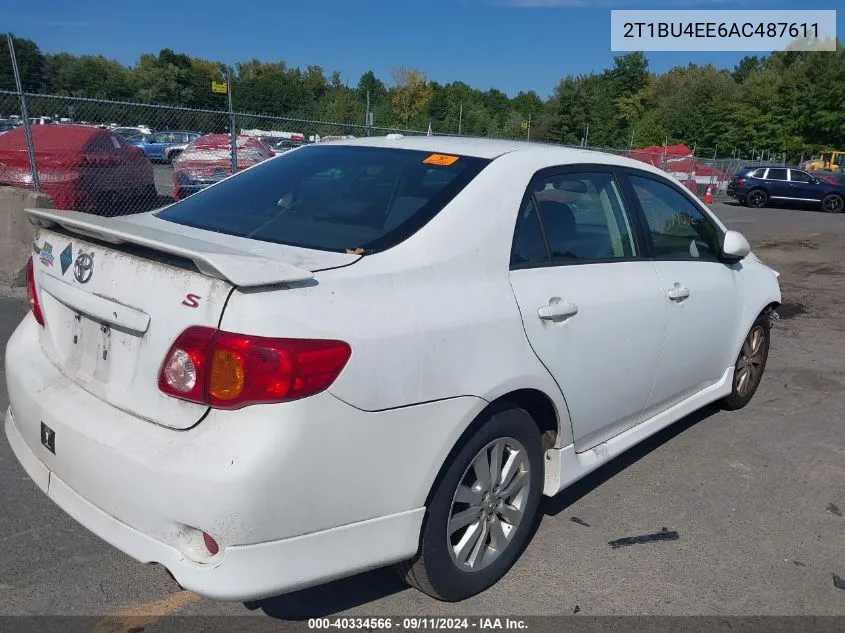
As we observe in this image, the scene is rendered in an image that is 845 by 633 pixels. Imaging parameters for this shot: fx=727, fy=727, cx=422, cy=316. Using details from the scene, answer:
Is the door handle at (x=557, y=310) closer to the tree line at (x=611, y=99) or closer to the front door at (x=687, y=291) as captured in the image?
the front door at (x=687, y=291)

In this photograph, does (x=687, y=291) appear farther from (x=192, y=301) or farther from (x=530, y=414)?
(x=192, y=301)

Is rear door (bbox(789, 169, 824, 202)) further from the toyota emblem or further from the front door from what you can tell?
the toyota emblem

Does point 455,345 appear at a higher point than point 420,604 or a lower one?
higher

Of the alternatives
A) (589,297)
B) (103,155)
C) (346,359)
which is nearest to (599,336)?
(589,297)

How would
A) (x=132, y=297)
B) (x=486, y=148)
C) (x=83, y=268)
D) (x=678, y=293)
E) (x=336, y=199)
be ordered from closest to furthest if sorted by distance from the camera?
(x=132, y=297), (x=83, y=268), (x=336, y=199), (x=486, y=148), (x=678, y=293)

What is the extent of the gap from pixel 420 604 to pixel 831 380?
4.47 meters

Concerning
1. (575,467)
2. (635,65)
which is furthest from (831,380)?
(635,65)

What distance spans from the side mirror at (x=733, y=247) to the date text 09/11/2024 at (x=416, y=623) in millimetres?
2483

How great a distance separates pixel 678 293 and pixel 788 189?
2499cm

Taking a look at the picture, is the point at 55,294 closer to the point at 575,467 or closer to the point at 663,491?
the point at 575,467

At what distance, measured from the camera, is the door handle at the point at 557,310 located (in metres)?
2.77

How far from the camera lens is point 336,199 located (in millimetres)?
2984

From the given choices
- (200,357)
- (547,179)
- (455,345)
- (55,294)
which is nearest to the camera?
(200,357)

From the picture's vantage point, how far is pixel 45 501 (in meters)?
3.33
